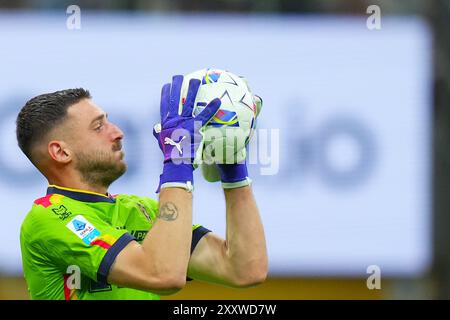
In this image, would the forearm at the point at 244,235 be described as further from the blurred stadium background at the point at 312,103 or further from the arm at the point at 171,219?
the blurred stadium background at the point at 312,103

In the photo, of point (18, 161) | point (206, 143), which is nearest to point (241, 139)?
point (206, 143)

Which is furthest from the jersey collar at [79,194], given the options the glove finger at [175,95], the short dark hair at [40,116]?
the glove finger at [175,95]

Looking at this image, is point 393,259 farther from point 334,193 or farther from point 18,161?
point 18,161

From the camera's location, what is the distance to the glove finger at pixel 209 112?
560 cm

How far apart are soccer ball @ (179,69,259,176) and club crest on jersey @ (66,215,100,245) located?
71 centimetres

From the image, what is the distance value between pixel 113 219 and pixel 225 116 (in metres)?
0.95

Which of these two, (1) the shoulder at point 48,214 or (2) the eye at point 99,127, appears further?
(2) the eye at point 99,127

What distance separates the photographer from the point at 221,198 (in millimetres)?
10977

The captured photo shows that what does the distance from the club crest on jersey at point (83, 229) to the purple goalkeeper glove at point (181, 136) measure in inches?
19.0

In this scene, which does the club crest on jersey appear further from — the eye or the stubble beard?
the eye

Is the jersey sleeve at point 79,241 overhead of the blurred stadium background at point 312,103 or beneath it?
beneath

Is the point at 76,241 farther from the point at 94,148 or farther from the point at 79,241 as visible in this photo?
the point at 94,148
